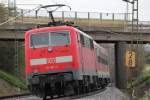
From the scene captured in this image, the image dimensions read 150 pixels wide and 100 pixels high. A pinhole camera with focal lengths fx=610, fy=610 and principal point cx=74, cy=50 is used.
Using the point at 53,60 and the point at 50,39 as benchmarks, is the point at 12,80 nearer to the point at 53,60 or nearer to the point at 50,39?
the point at 50,39

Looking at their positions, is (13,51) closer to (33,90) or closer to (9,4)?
(9,4)

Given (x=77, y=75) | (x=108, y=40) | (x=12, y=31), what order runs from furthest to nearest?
(x=108, y=40) → (x=12, y=31) → (x=77, y=75)

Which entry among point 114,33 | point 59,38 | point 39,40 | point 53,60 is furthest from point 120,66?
point 53,60

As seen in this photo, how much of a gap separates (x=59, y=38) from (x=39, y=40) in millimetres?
1028

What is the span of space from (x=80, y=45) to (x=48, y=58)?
2.41m

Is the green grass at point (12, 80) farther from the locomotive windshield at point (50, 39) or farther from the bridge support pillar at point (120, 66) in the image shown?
the locomotive windshield at point (50, 39)

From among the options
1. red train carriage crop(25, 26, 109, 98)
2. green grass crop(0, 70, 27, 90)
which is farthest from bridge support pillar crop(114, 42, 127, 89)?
red train carriage crop(25, 26, 109, 98)

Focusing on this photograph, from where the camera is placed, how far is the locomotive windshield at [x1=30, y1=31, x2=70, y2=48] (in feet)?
101

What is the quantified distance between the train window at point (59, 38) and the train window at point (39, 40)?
A: 26 cm

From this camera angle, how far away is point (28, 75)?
3081cm

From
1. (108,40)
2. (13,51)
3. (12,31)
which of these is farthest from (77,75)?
(13,51)

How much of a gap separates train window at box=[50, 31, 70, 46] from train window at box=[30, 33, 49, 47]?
0.26 meters

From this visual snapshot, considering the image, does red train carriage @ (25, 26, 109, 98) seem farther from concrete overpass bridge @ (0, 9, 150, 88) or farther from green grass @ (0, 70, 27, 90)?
green grass @ (0, 70, 27, 90)

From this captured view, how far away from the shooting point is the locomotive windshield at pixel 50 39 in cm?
3089
